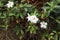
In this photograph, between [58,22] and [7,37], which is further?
[7,37]

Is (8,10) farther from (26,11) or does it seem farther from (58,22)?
(58,22)

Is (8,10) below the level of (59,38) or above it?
above

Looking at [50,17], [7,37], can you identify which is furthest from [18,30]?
[50,17]

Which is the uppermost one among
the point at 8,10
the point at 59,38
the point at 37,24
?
the point at 8,10

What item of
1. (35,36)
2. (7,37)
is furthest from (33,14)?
(7,37)

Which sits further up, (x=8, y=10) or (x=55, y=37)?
(x=8, y=10)

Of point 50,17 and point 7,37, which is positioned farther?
point 7,37

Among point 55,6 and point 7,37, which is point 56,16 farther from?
point 7,37

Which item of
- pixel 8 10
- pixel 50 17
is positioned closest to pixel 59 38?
pixel 50 17
